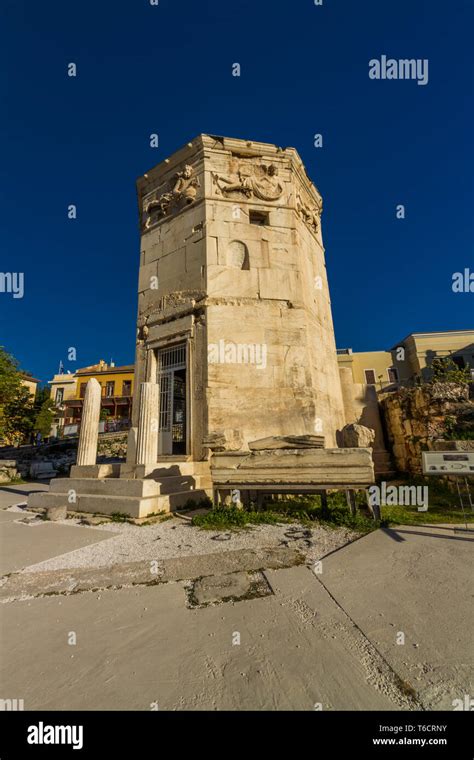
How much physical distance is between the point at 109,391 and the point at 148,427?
130ft

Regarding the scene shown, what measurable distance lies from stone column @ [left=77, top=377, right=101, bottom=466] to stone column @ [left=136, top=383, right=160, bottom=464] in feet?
6.85

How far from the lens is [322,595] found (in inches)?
109

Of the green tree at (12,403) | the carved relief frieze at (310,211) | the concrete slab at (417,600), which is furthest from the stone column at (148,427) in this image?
the green tree at (12,403)

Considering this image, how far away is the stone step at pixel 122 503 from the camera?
20.7 ft

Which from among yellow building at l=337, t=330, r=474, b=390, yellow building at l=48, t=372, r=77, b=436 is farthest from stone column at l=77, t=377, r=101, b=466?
yellow building at l=48, t=372, r=77, b=436

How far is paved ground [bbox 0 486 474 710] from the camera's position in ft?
5.66

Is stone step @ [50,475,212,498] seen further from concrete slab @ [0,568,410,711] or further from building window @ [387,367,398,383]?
building window @ [387,367,398,383]

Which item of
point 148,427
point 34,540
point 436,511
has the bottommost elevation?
point 34,540

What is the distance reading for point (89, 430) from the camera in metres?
9.31

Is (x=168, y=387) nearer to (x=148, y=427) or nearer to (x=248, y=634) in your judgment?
(x=148, y=427)

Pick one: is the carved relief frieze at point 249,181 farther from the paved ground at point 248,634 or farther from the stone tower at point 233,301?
the paved ground at point 248,634

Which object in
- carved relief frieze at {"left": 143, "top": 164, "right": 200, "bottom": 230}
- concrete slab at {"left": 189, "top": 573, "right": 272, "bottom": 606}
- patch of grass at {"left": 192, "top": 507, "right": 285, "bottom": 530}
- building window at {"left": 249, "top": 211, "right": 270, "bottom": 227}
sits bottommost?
patch of grass at {"left": 192, "top": 507, "right": 285, "bottom": 530}

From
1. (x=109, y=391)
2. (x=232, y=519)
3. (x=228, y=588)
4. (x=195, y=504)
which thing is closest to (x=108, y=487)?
(x=195, y=504)

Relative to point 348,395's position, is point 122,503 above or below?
below
